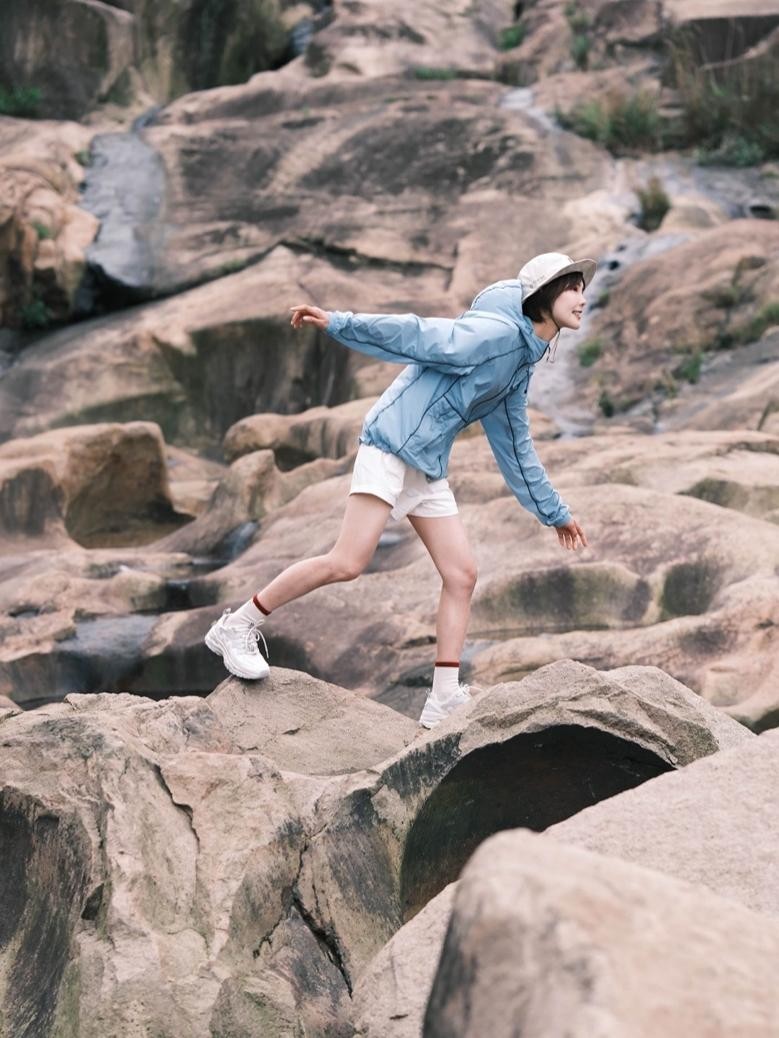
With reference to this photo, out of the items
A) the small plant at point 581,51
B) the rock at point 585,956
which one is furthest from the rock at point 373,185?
the rock at point 585,956

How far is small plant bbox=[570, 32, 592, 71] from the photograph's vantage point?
2016 centimetres

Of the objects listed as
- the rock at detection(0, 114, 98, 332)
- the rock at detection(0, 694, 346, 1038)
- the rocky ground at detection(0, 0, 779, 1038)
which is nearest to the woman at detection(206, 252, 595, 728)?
the rocky ground at detection(0, 0, 779, 1038)

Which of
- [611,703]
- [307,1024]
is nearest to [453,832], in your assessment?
[611,703]

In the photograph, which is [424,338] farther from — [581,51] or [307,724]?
[581,51]

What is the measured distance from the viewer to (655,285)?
14.3 metres

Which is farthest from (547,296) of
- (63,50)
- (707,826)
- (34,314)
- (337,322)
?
(63,50)

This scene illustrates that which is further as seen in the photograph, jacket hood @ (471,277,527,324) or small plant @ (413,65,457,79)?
small plant @ (413,65,457,79)

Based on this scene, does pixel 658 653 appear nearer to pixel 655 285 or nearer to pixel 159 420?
pixel 655 285

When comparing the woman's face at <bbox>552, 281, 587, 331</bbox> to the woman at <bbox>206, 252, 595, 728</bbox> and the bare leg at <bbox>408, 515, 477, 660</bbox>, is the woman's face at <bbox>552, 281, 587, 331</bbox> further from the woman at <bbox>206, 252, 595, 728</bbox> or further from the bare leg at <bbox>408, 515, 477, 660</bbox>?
the bare leg at <bbox>408, 515, 477, 660</bbox>

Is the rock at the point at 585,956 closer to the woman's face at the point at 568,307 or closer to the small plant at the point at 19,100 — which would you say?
the woman's face at the point at 568,307

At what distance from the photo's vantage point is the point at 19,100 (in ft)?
62.4

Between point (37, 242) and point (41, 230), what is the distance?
5.9 inches

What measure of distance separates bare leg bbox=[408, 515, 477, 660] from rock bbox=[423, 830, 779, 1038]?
8.73 ft

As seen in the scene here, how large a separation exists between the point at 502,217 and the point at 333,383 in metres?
3.14
